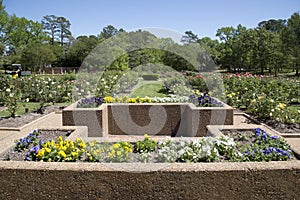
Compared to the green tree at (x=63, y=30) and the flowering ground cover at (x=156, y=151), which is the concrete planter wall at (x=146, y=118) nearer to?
the flowering ground cover at (x=156, y=151)

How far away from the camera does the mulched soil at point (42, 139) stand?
3521 millimetres

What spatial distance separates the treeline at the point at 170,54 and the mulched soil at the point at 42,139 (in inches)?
543

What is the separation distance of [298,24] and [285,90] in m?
19.5

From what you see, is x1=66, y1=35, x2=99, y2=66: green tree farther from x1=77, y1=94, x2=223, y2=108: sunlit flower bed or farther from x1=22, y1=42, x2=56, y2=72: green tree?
x1=77, y1=94, x2=223, y2=108: sunlit flower bed

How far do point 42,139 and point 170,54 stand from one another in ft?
60.7

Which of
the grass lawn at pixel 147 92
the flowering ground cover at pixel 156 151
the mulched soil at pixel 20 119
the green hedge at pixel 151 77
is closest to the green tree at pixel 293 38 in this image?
the green hedge at pixel 151 77

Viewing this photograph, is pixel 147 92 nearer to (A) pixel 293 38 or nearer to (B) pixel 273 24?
(A) pixel 293 38

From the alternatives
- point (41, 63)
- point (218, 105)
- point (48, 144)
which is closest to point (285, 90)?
point (218, 105)

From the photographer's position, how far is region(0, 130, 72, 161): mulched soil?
11.6 ft

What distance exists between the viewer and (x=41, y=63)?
121 feet

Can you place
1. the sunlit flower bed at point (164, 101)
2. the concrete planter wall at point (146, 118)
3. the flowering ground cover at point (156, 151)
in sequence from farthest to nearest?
the concrete planter wall at point (146, 118), the sunlit flower bed at point (164, 101), the flowering ground cover at point (156, 151)

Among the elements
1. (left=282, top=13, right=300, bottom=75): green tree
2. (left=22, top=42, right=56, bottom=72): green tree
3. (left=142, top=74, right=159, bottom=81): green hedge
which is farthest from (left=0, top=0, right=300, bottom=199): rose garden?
(left=22, top=42, right=56, bottom=72): green tree

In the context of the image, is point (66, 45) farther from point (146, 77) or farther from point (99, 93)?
point (99, 93)

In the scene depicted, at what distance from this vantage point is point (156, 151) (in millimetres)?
3695
